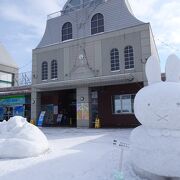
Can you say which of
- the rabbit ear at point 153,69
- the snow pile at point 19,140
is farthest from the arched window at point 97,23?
the rabbit ear at point 153,69

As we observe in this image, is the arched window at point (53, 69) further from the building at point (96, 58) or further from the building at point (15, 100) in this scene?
the building at point (15, 100)

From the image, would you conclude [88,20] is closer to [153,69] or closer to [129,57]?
[129,57]

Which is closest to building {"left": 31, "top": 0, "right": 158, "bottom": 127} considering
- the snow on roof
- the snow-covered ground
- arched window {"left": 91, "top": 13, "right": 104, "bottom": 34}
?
arched window {"left": 91, "top": 13, "right": 104, "bottom": 34}

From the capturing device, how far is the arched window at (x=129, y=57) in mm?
18141

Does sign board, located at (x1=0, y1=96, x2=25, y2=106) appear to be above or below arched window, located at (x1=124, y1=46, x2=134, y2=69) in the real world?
below

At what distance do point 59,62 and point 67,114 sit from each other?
697 cm

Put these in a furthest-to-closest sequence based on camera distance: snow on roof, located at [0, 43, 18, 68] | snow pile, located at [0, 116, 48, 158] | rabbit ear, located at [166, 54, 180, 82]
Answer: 1. snow on roof, located at [0, 43, 18, 68]
2. snow pile, located at [0, 116, 48, 158]
3. rabbit ear, located at [166, 54, 180, 82]

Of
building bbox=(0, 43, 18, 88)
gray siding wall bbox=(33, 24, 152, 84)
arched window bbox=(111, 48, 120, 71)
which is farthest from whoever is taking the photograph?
building bbox=(0, 43, 18, 88)

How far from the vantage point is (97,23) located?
68.2 feet

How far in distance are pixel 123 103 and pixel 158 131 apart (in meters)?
15.9

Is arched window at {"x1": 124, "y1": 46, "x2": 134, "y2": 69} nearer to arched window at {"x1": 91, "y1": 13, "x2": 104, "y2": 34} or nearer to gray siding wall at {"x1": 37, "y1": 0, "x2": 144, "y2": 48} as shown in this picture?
gray siding wall at {"x1": 37, "y1": 0, "x2": 144, "y2": 48}

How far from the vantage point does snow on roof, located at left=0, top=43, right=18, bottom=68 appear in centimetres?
3512

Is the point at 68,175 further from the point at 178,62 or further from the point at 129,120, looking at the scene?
the point at 129,120

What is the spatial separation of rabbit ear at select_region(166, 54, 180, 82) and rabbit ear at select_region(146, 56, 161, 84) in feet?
0.74
